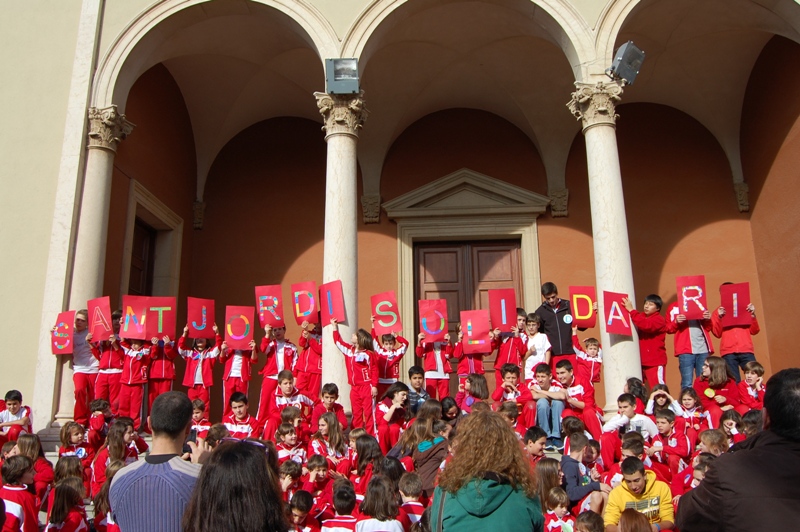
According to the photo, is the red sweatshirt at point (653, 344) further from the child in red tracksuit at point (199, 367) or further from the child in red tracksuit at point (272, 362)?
the child in red tracksuit at point (199, 367)

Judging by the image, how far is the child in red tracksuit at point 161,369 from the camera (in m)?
8.94

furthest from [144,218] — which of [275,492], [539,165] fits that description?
[275,492]

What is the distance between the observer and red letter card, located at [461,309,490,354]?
8.84 meters

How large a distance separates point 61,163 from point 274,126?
4.53 meters

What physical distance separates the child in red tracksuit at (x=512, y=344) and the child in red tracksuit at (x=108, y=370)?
179 inches

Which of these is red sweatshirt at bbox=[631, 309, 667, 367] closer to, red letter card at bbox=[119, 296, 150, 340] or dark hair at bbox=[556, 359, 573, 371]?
dark hair at bbox=[556, 359, 573, 371]

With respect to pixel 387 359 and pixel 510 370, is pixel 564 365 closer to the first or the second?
pixel 510 370

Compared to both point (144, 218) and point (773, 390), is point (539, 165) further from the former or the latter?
point (773, 390)

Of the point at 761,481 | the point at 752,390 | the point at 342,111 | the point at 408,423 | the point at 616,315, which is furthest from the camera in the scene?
the point at 342,111

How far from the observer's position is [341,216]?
9133 mm

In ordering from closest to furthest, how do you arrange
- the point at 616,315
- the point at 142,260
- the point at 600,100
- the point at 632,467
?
the point at 632,467 → the point at 616,315 → the point at 600,100 → the point at 142,260

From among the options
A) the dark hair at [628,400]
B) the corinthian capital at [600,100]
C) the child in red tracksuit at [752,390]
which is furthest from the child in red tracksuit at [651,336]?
the corinthian capital at [600,100]

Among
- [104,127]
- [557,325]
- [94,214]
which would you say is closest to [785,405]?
[557,325]

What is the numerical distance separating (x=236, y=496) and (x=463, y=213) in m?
10.6
